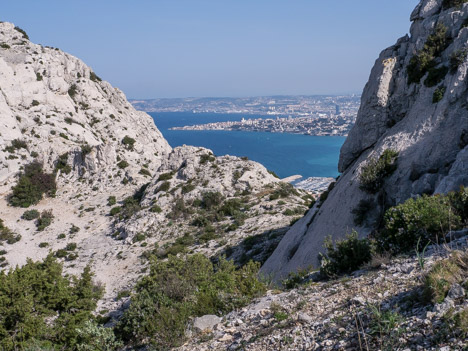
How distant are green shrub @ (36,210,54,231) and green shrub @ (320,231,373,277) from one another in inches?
1203

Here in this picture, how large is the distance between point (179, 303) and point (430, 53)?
45.1 feet

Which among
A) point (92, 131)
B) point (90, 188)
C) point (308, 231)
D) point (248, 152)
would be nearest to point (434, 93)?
point (308, 231)

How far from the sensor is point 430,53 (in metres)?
13.6

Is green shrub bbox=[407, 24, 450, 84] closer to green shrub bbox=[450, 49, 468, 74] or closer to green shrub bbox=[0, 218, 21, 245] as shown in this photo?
green shrub bbox=[450, 49, 468, 74]

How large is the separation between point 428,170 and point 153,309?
10.3 m

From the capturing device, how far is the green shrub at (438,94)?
489 inches

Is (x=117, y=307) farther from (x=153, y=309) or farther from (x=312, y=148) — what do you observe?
(x=312, y=148)

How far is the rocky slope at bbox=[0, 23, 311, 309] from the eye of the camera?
2481 centimetres

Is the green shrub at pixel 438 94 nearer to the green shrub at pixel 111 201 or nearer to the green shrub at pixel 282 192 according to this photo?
the green shrub at pixel 282 192

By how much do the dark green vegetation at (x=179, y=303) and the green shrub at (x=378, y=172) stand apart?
18.5 feet

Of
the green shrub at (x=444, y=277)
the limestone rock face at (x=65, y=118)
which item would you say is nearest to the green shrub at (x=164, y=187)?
the limestone rock face at (x=65, y=118)

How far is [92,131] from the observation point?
4894 centimetres

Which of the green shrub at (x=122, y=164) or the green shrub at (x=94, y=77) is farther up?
the green shrub at (x=94, y=77)

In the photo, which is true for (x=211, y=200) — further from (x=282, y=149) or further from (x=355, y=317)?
(x=282, y=149)
